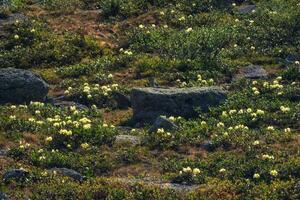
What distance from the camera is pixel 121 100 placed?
1022 inches

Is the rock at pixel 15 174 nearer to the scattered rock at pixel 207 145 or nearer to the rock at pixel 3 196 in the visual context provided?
the rock at pixel 3 196

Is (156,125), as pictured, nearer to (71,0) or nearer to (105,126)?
(105,126)

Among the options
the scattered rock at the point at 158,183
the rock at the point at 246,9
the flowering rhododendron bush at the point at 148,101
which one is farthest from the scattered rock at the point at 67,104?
the rock at the point at 246,9

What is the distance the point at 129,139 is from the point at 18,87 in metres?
5.09

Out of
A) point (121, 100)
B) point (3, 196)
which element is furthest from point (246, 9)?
point (3, 196)

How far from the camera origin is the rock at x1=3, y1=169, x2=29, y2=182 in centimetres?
1791

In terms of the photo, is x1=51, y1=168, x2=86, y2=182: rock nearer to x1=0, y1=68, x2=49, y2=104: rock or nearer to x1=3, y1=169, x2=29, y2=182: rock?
x1=3, y1=169, x2=29, y2=182: rock

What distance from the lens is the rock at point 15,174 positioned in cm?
1791

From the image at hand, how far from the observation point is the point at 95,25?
115 feet

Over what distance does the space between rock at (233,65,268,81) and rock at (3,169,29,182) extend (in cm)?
1145

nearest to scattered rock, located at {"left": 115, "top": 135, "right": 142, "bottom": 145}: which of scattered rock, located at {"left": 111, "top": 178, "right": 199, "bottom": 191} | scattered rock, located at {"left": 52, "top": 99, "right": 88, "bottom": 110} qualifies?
scattered rock, located at {"left": 111, "top": 178, "right": 199, "bottom": 191}

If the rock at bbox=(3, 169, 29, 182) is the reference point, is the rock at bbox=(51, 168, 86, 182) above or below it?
below

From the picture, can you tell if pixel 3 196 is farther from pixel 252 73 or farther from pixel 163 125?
pixel 252 73

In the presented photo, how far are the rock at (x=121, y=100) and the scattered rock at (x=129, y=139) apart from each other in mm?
3645
